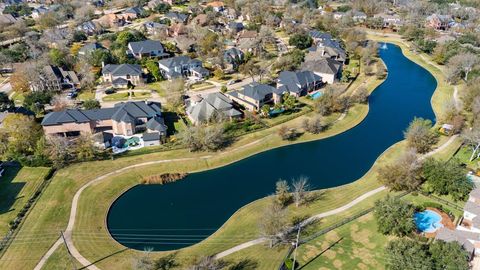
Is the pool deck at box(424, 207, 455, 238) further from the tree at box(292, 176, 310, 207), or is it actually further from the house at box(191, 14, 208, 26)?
the house at box(191, 14, 208, 26)

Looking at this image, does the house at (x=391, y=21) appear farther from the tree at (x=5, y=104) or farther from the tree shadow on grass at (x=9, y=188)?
the tree shadow on grass at (x=9, y=188)

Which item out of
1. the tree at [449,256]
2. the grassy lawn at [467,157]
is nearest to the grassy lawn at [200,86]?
the grassy lawn at [467,157]

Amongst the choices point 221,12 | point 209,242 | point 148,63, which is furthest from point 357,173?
point 221,12

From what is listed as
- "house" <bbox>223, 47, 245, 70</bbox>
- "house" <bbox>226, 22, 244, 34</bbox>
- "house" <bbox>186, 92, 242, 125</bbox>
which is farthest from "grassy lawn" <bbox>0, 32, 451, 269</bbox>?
"house" <bbox>226, 22, 244, 34</bbox>

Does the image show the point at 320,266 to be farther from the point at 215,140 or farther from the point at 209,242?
the point at 215,140

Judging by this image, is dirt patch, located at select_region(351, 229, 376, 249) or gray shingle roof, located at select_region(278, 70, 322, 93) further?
gray shingle roof, located at select_region(278, 70, 322, 93)

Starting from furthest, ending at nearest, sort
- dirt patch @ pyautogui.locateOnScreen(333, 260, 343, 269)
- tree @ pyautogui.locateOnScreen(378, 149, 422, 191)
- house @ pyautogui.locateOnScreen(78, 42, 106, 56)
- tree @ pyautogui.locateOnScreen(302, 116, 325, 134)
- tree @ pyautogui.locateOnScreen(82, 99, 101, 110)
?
house @ pyautogui.locateOnScreen(78, 42, 106, 56) < tree @ pyautogui.locateOnScreen(82, 99, 101, 110) < tree @ pyautogui.locateOnScreen(302, 116, 325, 134) < tree @ pyautogui.locateOnScreen(378, 149, 422, 191) < dirt patch @ pyautogui.locateOnScreen(333, 260, 343, 269)
